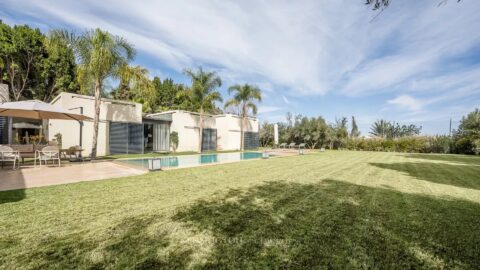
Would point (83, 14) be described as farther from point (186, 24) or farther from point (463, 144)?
point (463, 144)

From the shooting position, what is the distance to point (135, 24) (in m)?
14.9

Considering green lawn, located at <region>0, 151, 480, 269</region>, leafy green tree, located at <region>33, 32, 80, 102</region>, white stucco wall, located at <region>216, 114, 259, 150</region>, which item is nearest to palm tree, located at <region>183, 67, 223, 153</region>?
white stucco wall, located at <region>216, 114, 259, 150</region>

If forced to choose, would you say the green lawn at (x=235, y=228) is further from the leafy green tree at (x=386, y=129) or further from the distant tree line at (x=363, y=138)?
the leafy green tree at (x=386, y=129)

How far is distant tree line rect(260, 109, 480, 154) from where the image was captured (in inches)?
1001

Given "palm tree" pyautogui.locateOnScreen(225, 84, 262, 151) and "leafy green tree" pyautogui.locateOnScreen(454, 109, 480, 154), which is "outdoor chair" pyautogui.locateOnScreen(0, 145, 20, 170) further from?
"leafy green tree" pyautogui.locateOnScreen(454, 109, 480, 154)

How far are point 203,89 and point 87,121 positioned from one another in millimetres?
9793

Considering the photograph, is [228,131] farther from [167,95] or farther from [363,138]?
[363,138]

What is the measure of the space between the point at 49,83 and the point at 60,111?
21553 millimetres

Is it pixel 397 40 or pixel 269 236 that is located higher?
pixel 397 40

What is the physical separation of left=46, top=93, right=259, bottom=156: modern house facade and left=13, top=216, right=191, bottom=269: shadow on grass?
47.8 feet

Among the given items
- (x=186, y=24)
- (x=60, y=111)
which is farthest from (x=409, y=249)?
(x=186, y=24)

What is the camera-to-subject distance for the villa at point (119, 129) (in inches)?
578

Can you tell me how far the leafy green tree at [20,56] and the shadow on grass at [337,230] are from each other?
27.8 m

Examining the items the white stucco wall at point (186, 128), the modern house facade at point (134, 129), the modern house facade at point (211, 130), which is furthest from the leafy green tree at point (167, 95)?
the white stucco wall at point (186, 128)
